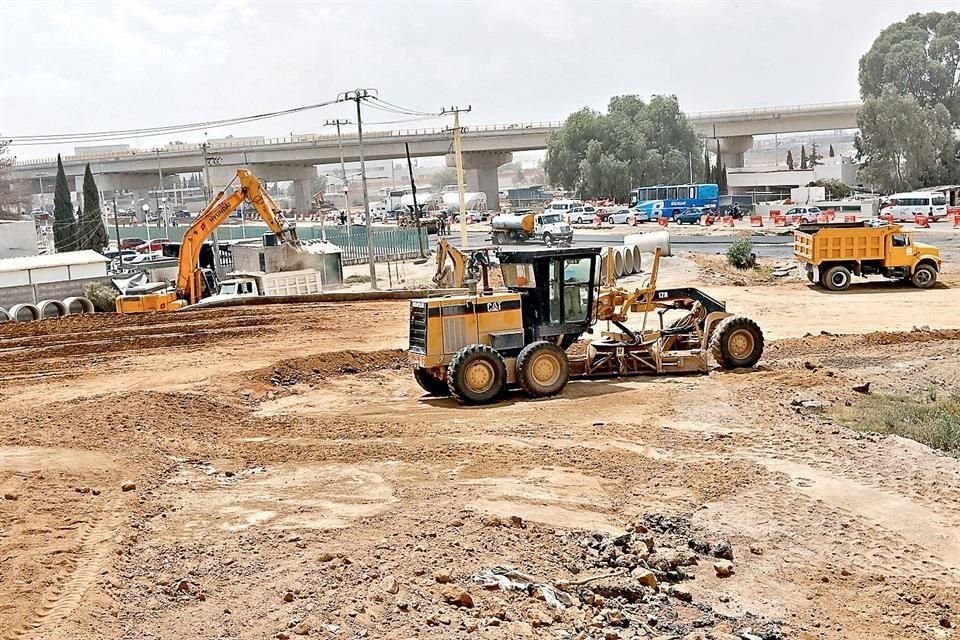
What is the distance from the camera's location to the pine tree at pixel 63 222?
72312mm

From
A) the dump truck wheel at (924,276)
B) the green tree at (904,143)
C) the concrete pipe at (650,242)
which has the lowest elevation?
the dump truck wheel at (924,276)

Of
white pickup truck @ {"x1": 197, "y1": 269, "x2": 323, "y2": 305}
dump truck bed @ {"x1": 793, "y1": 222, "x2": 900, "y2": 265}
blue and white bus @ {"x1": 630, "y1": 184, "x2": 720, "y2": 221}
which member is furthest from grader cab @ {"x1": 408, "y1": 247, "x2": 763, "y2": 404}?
blue and white bus @ {"x1": 630, "y1": 184, "x2": 720, "y2": 221}

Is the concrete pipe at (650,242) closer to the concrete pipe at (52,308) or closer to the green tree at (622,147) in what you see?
the concrete pipe at (52,308)

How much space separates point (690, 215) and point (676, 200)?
2055 mm

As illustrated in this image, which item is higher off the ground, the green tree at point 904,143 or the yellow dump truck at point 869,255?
the green tree at point 904,143

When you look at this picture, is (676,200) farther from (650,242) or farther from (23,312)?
(23,312)

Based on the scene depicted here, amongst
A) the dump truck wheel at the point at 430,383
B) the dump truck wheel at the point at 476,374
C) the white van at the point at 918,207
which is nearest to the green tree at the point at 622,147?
the white van at the point at 918,207

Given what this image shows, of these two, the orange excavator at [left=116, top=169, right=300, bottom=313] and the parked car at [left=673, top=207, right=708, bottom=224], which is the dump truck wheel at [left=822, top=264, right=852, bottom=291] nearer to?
the orange excavator at [left=116, top=169, right=300, bottom=313]

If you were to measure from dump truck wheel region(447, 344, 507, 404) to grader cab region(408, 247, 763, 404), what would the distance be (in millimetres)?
16

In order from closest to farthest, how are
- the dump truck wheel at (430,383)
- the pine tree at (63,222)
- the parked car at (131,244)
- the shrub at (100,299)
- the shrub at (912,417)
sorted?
1. the shrub at (912,417)
2. the dump truck wheel at (430,383)
3. the shrub at (100,299)
4. the pine tree at (63,222)
5. the parked car at (131,244)

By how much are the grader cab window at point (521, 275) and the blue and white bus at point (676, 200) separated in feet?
184

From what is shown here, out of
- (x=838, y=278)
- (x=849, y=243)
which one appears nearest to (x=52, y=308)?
(x=838, y=278)

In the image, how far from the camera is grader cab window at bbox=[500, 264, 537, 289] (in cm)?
1866

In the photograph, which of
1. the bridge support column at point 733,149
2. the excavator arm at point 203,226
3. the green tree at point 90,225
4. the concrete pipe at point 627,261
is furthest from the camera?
the bridge support column at point 733,149
